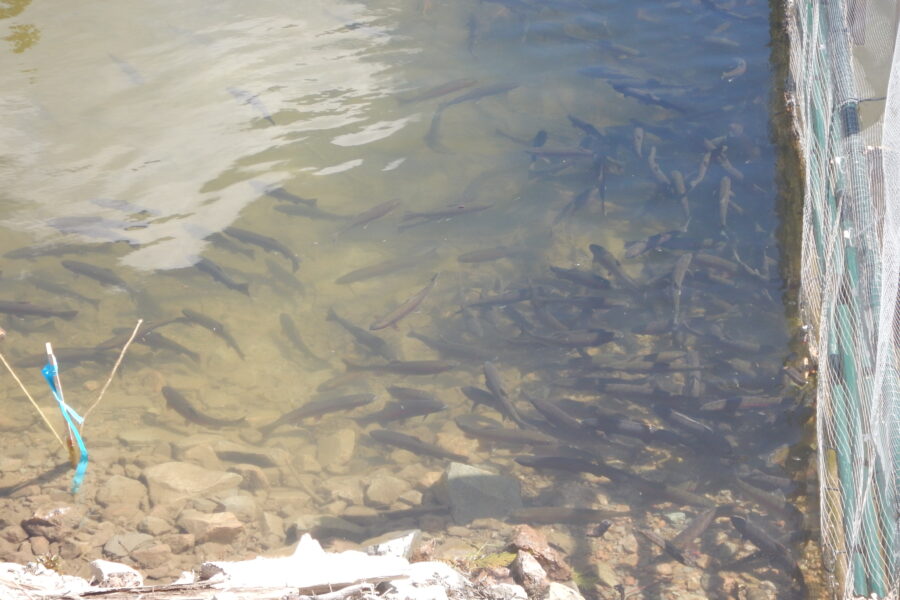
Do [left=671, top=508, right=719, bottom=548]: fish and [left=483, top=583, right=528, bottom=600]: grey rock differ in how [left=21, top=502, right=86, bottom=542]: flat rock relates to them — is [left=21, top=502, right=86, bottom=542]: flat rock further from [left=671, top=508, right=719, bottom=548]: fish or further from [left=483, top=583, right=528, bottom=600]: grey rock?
[left=671, top=508, right=719, bottom=548]: fish

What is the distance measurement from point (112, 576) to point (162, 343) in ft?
13.8

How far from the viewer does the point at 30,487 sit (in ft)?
18.8

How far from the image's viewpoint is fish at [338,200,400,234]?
8.68 m

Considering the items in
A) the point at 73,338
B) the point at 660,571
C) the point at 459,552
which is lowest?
the point at 660,571

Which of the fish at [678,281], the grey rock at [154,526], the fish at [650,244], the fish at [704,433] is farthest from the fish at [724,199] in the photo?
the grey rock at [154,526]

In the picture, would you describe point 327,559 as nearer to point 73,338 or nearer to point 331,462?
point 331,462

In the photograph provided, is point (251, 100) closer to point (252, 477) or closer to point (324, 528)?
point (252, 477)

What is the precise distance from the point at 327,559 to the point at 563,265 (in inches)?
200

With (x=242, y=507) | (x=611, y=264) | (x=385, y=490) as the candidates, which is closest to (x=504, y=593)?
(x=385, y=490)

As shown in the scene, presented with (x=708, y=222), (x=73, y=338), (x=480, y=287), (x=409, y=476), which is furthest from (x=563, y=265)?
(x=73, y=338)

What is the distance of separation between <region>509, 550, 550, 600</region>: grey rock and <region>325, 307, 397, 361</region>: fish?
3.28 metres

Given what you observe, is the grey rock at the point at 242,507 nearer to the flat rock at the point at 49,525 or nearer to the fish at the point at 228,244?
the flat rock at the point at 49,525

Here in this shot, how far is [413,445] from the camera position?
A: 6.41 m

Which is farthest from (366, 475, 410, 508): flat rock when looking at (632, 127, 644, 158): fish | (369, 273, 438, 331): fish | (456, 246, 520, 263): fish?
(632, 127, 644, 158): fish
